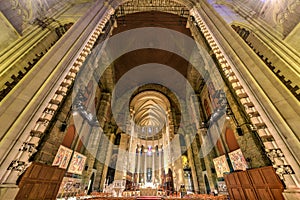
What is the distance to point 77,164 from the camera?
7.83m

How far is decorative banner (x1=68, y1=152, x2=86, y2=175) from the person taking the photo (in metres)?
7.37

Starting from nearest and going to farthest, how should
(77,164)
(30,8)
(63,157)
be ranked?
1. (30,8)
2. (63,157)
3. (77,164)

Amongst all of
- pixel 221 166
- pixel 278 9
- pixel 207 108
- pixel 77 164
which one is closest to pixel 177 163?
pixel 221 166

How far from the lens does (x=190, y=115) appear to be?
1348 centimetres

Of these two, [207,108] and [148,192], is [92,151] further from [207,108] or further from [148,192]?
[207,108]

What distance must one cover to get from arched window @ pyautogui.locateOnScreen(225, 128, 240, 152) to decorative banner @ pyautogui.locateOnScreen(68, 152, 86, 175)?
9803 mm

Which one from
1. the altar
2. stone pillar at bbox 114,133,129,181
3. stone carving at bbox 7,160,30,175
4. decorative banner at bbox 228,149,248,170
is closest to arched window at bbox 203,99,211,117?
decorative banner at bbox 228,149,248,170

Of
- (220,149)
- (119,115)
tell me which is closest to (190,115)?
(220,149)

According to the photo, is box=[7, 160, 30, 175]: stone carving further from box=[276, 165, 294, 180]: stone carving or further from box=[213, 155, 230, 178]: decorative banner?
box=[213, 155, 230, 178]: decorative banner

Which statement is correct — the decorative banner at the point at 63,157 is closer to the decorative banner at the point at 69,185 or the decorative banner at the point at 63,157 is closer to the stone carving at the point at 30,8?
the decorative banner at the point at 69,185

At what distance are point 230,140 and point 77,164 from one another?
32.7 feet

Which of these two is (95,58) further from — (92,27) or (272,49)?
(272,49)

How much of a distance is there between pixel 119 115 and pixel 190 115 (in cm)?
839

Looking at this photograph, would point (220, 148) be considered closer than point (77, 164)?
No
